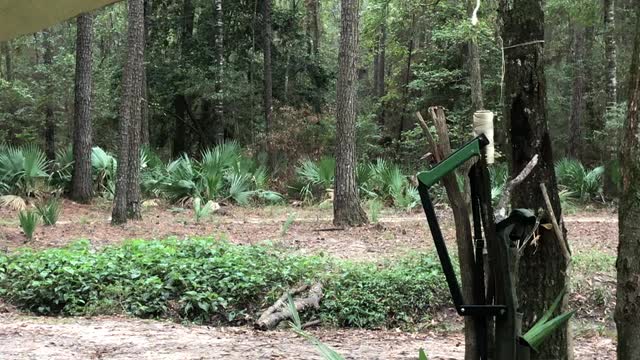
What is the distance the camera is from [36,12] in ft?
8.27

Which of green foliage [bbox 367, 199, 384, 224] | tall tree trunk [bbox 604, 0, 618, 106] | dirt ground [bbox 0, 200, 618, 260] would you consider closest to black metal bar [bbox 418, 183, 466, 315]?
dirt ground [bbox 0, 200, 618, 260]

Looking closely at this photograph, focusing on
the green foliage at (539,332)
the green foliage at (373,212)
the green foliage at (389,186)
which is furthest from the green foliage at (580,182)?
the green foliage at (539,332)

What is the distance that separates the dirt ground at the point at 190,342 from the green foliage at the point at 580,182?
9.94 m

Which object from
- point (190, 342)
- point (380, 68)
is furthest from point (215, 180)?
point (380, 68)

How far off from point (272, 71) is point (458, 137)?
8166mm

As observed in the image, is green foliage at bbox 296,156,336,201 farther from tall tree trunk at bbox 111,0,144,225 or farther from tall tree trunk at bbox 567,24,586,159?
tall tree trunk at bbox 567,24,586,159

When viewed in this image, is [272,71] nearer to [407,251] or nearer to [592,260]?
[407,251]

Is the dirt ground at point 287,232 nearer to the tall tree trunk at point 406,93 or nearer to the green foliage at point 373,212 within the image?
the green foliage at point 373,212

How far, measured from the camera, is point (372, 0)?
18.6 m

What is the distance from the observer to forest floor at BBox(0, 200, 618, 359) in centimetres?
529

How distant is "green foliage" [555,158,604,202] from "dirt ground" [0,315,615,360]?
9937 millimetres

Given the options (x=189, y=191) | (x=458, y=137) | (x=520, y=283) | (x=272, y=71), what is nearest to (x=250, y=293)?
(x=520, y=283)

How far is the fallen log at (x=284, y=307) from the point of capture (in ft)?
20.9

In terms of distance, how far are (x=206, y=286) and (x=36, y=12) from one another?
16.7ft
